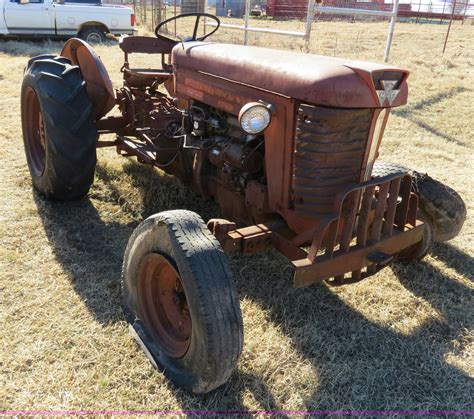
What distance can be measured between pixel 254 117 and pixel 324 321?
4.36 ft

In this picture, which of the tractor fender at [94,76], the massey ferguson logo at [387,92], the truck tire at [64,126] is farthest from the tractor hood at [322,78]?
the tractor fender at [94,76]

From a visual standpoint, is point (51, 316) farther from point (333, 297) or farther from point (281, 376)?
point (333, 297)

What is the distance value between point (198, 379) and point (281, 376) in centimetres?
48

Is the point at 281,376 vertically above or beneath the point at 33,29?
beneath

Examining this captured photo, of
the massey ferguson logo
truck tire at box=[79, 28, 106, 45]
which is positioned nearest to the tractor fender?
the massey ferguson logo

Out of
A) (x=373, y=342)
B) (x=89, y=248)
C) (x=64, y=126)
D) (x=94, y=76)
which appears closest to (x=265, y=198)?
(x=373, y=342)

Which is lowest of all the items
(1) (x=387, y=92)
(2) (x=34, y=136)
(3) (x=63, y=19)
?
(2) (x=34, y=136)

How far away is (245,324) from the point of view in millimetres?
2795

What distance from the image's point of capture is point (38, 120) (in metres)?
4.17

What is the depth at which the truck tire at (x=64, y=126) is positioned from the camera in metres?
3.41

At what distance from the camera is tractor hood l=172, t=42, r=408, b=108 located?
7.13 ft

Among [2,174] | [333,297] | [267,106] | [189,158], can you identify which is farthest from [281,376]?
[2,174]

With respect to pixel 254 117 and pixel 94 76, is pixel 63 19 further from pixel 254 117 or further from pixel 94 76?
pixel 254 117

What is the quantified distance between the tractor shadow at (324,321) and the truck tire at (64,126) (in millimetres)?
345
